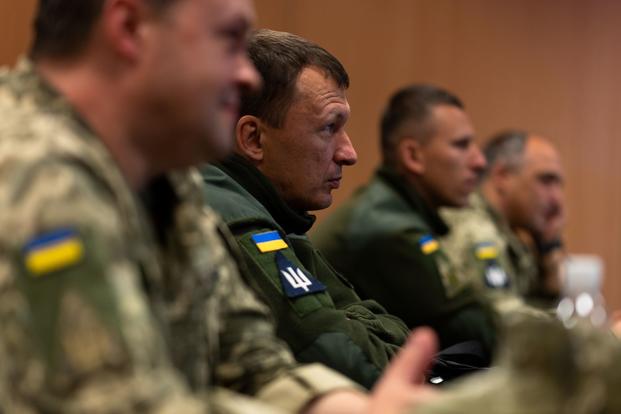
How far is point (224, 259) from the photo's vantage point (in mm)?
1687

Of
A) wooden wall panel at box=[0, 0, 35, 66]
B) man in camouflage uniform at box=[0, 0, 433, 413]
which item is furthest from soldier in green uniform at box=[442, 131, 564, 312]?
man in camouflage uniform at box=[0, 0, 433, 413]

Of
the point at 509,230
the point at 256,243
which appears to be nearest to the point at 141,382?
the point at 256,243

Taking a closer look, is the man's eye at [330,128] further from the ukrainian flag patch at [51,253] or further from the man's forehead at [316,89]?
the ukrainian flag patch at [51,253]

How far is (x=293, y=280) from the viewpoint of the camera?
7.39ft

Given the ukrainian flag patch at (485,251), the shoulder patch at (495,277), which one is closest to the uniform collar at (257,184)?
the shoulder patch at (495,277)

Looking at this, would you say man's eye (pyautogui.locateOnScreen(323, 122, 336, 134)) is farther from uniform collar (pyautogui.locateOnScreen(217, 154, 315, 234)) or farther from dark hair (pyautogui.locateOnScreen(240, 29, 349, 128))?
uniform collar (pyautogui.locateOnScreen(217, 154, 315, 234))

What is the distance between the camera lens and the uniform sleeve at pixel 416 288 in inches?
150

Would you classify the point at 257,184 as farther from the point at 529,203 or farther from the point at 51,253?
the point at 529,203

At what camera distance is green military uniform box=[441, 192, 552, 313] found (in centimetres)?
464

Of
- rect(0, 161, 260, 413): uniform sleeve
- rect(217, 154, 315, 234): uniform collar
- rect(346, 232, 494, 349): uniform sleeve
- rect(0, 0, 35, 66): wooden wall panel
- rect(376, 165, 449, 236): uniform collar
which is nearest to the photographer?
rect(0, 161, 260, 413): uniform sleeve

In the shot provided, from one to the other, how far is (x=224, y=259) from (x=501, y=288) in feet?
10.3

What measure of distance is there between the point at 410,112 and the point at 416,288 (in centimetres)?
104

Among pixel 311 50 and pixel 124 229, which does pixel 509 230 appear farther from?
pixel 124 229

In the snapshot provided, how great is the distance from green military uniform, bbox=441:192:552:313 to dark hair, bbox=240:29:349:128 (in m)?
1.63
